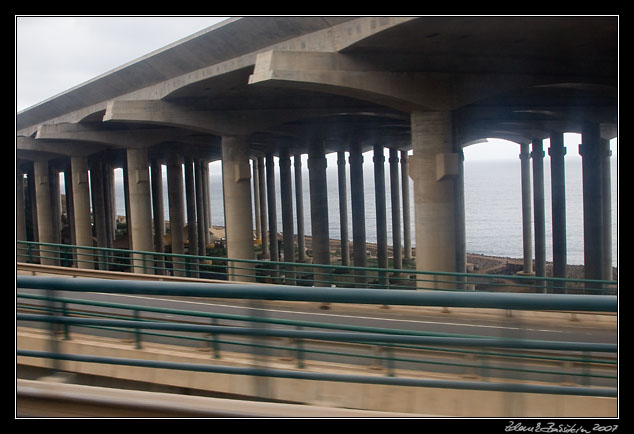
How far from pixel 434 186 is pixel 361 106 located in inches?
321

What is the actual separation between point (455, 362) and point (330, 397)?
1.02 meters

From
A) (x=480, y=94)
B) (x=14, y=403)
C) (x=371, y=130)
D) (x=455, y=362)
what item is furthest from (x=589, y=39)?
(x=371, y=130)

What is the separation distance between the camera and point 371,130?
1544 inches

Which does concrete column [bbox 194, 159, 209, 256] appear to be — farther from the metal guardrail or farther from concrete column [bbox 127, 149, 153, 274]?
the metal guardrail

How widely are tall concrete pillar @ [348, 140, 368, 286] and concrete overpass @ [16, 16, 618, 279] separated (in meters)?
0.10

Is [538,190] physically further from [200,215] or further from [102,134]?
[200,215]

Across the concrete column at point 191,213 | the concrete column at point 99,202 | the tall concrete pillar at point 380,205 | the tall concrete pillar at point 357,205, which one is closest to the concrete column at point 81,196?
the concrete column at point 191,213

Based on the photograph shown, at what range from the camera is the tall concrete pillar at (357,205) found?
135 ft

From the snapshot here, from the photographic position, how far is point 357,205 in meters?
42.3

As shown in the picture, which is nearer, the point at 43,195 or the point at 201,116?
the point at 201,116

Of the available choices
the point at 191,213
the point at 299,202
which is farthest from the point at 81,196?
the point at 299,202

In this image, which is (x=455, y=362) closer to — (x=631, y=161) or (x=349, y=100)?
(x=631, y=161)

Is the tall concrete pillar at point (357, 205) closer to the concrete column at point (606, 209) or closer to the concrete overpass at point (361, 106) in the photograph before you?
the concrete overpass at point (361, 106)

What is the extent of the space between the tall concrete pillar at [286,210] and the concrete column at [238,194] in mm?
18453
